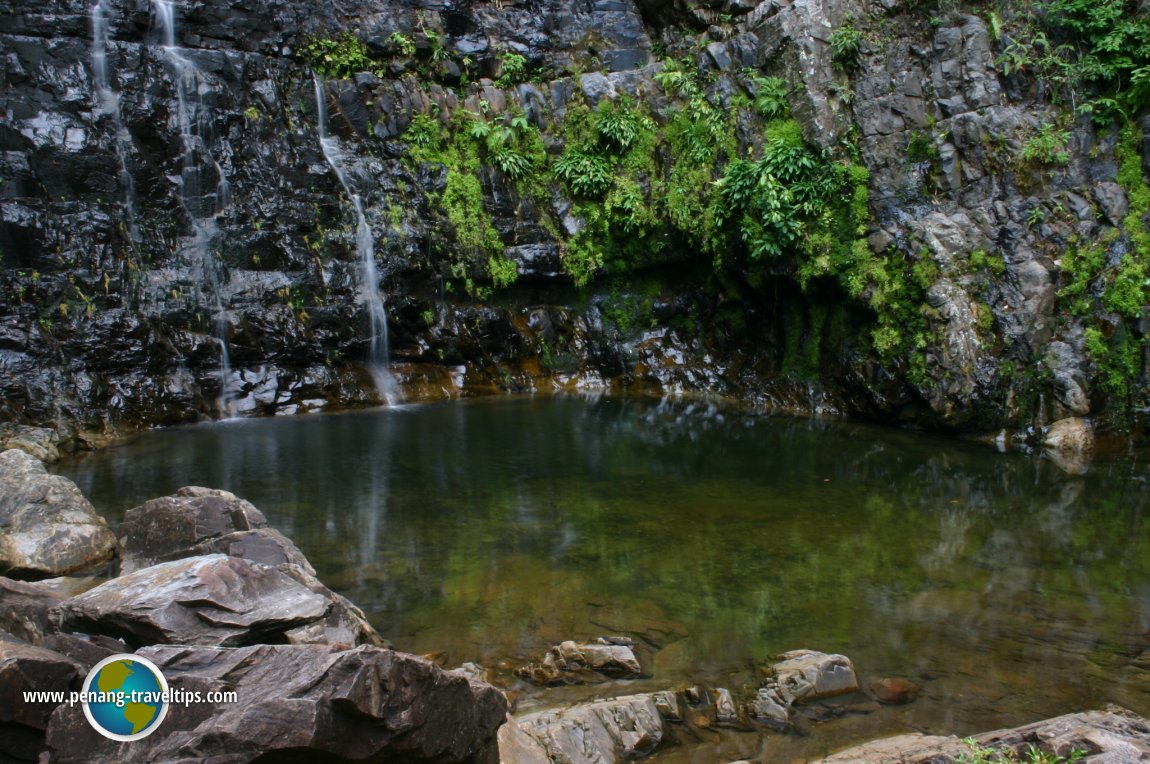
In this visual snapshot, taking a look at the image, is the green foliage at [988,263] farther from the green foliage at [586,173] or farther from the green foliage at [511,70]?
the green foliage at [511,70]

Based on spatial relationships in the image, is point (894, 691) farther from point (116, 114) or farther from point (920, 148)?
point (116, 114)

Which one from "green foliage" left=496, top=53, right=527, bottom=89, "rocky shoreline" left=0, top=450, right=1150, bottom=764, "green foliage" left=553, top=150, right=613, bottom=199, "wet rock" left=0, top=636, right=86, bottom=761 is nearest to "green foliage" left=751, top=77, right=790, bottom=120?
"green foliage" left=553, top=150, right=613, bottom=199

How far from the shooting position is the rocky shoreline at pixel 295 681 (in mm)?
3268

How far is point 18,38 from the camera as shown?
14.4 metres

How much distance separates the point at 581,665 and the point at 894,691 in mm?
2028

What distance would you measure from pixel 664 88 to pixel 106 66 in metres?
10.9

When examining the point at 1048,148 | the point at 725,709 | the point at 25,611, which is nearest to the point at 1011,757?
the point at 725,709

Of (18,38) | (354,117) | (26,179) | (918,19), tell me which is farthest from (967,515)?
(18,38)

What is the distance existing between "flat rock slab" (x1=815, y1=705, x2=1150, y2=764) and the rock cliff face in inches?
388

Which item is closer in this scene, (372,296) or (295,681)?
(295,681)

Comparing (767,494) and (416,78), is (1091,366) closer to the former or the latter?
(767,494)

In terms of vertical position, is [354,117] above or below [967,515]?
above

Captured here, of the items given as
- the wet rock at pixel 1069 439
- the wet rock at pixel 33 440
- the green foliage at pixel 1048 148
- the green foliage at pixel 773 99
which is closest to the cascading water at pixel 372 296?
the wet rock at pixel 33 440

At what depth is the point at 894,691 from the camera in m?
5.23
